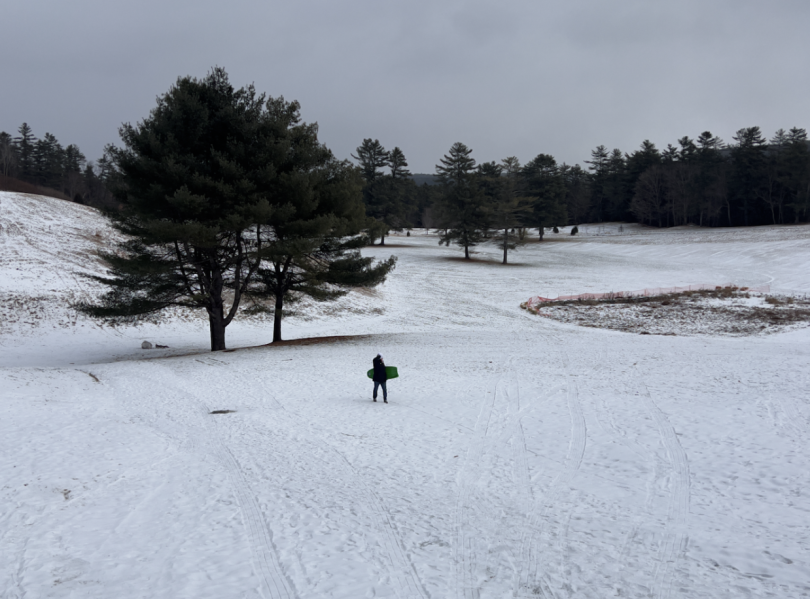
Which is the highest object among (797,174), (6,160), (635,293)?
(6,160)

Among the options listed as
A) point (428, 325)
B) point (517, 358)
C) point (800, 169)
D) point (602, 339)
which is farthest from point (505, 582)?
point (800, 169)

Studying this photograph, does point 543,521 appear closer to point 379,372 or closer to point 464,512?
point 464,512

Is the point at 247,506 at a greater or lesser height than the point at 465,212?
lesser

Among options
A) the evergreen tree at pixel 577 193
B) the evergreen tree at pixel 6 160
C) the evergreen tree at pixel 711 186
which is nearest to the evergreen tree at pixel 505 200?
the evergreen tree at pixel 711 186

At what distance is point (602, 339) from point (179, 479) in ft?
64.5

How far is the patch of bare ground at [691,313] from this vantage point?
26.6m

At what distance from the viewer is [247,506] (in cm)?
719

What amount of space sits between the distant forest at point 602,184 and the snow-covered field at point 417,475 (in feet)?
156

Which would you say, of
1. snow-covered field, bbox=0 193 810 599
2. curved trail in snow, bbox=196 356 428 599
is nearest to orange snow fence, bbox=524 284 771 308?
snow-covered field, bbox=0 193 810 599

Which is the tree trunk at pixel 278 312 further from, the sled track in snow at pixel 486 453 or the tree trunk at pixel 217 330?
the sled track in snow at pixel 486 453

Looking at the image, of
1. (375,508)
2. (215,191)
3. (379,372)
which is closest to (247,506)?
(375,508)

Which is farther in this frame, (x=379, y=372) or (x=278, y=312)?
(x=278, y=312)

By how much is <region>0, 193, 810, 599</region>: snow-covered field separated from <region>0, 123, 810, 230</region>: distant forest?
47572mm

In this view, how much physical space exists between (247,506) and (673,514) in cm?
602
